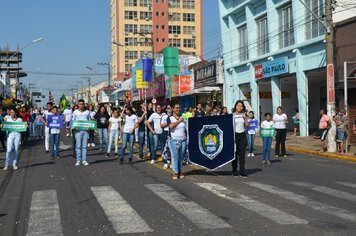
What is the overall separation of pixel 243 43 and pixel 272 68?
649 cm

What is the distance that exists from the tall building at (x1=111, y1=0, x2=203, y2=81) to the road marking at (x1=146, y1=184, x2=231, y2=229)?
99.5m

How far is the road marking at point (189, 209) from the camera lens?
279 inches

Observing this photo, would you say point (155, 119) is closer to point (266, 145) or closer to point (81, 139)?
point (81, 139)

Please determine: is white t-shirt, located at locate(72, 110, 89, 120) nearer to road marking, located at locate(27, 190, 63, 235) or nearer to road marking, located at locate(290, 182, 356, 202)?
road marking, located at locate(27, 190, 63, 235)

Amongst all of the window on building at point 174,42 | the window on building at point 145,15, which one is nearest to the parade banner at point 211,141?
the window on building at point 145,15

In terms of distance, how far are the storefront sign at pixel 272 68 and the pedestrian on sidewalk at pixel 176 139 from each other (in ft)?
63.6

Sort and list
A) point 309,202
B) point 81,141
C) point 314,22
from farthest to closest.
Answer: point 314,22, point 81,141, point 309,202

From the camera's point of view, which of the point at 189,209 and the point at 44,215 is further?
the point at 189,209

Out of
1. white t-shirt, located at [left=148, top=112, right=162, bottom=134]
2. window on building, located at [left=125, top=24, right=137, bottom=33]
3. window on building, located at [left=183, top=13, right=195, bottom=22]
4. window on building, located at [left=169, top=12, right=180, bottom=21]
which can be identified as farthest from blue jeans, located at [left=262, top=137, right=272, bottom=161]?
window on building, located at [left=183, top=13, right=195, bottom=22]

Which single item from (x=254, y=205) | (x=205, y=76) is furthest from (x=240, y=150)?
(x=205, y=76)

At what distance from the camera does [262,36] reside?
1345 inches

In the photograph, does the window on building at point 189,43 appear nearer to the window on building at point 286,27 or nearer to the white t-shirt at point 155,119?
the window on building at point 286,27

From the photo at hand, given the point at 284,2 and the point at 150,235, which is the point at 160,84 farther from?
the point at 150,235

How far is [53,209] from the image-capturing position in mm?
8266
